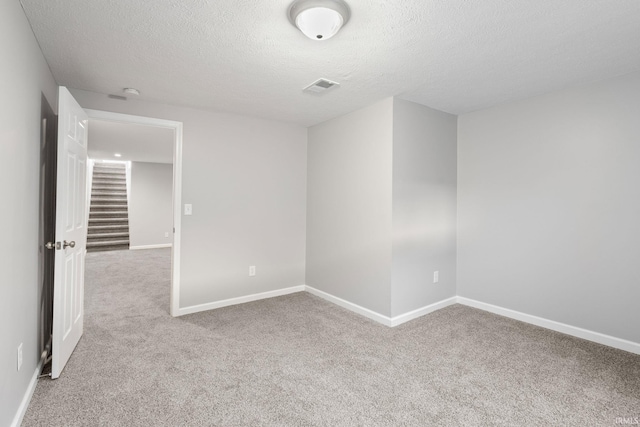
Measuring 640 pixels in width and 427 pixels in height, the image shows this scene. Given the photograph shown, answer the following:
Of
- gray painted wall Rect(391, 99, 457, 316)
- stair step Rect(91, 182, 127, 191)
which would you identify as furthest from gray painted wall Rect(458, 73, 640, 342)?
stair step Rect(91, 182, 127, 191)

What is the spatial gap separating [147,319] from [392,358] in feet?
7.96

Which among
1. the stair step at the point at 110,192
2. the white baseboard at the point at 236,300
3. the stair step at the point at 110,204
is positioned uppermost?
the stair step at the point at 110,192

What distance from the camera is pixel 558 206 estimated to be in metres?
2.96

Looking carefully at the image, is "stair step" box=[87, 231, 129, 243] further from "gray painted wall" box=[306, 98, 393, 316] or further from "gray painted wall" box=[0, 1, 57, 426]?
"gray painted wall" box=[0, 1, 57, 426]

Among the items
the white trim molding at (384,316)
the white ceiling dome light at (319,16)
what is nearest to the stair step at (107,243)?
the white trim molding at (384,316)

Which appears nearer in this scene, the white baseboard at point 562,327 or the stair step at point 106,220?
the white baseboard at point 562,327

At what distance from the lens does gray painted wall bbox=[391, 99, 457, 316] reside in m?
3.18

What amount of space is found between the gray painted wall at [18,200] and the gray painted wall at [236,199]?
1.19m

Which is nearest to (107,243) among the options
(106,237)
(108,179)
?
(106,237)

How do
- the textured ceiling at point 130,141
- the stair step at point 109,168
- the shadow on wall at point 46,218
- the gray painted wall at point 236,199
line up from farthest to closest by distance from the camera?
the stair step at point 109,168 < the textured ceiling at point 130,141 < the gray painted wall at point 236,199 < the shadow on wall at point 46,218

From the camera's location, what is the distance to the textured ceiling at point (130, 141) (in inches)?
184

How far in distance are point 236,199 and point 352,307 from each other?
181 cm

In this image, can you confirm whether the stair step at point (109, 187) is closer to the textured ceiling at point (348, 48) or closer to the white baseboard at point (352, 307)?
the textured ceiling at point (348, 48)

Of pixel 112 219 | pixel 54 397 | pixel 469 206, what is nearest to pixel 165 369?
pixel 54 397
